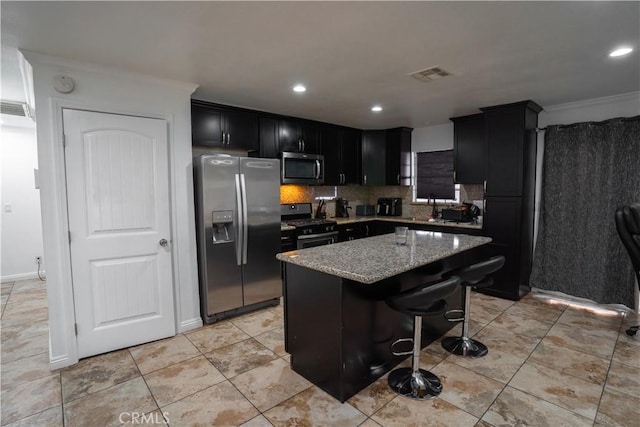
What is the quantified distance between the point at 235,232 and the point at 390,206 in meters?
3.10

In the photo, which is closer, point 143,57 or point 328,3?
point 328,3

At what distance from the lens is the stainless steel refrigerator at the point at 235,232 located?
327cm

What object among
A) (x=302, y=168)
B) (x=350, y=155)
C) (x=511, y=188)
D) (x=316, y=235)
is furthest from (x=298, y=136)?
(x=511, y=188)

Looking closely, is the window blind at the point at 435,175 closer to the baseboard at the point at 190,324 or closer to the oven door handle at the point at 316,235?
the oven door handle at the point at 316,235

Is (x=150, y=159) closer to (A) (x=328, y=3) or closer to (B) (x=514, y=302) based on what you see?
(A) (x=328, y=3)

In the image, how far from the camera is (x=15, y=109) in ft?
13.2

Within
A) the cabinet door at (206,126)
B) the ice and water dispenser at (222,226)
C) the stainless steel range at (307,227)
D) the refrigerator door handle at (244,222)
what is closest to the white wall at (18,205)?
the cabinet door at (206,126)

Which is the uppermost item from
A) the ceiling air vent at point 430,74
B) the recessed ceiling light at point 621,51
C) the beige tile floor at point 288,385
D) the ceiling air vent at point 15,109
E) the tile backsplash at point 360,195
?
the ceiling air vent at point 15,109

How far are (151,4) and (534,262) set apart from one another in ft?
15.6

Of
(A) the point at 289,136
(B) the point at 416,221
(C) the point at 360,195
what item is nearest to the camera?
(A) the point at 289,136

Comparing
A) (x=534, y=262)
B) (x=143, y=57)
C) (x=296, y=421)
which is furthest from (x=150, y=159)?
(x=534, y=262)

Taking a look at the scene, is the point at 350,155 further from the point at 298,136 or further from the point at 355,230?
the point at 355,230

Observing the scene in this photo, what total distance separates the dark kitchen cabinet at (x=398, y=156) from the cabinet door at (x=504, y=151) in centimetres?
152

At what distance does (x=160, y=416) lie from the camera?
1.99 metres
